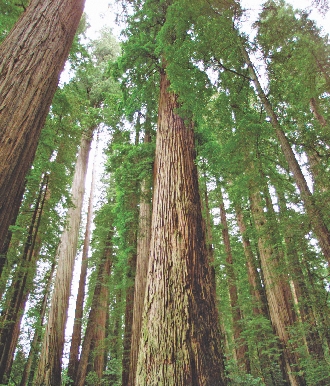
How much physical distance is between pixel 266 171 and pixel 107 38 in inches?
581

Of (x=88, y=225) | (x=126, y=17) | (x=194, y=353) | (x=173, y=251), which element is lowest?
(x=194, y=353)

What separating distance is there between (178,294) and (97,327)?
33.7ft

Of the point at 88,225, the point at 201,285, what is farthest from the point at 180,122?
the point at 88,225

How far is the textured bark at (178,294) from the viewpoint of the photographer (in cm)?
282

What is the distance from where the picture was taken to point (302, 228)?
A: 4160 mm

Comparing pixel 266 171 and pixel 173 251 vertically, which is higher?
pixel 266 171

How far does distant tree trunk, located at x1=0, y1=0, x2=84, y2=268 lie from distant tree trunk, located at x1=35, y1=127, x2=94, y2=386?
15.2 feet

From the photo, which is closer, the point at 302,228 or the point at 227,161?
the point at 302,228

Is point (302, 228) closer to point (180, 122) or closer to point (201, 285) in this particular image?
point (201, 285)

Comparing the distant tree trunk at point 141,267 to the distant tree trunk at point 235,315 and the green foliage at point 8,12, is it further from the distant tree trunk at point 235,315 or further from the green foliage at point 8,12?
the green foliage at point 8,12

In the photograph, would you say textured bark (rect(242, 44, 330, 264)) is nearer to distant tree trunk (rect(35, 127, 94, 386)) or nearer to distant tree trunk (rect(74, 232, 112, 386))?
distant tree trunk (rect(35, 127, 94, 386))

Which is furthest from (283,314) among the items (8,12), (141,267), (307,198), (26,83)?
(8,12)

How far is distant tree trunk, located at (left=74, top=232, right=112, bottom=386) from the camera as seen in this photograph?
9.78 metres

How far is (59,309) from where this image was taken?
7.82 metres
